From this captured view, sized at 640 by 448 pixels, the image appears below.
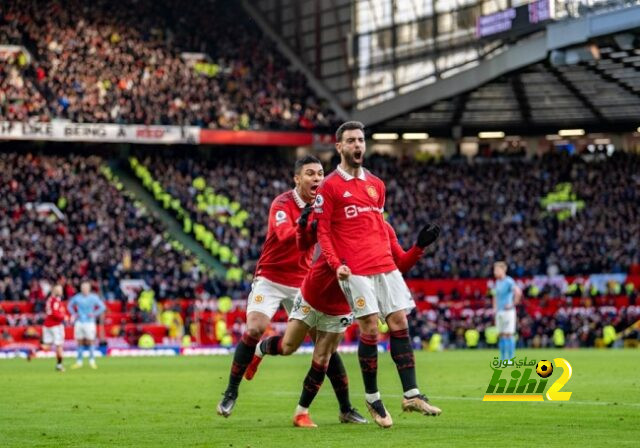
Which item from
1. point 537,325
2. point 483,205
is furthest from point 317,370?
point 483,205

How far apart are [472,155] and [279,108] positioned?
10705 millimetres

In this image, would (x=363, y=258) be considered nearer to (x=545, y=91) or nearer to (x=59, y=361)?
(x=59, y=361)

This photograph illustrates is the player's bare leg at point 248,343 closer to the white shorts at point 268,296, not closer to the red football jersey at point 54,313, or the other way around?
the white shorts at point 268,296

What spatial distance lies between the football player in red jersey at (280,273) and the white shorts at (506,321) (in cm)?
1562

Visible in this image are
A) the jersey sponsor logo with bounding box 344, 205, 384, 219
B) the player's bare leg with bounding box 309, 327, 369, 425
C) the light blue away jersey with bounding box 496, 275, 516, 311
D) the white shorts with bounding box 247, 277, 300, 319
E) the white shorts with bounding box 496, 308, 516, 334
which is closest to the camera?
the jersey sponsor logo with bounding box 344, 205, 384, 219

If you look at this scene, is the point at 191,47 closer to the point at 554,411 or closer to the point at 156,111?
the point at 156,111

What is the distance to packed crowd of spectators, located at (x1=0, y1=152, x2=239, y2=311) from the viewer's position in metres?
46.3

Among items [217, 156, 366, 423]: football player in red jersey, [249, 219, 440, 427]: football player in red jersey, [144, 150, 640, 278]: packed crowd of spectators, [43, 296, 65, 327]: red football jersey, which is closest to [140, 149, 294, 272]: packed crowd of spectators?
[144, 150, 640, 278]: packed crowd of spectators

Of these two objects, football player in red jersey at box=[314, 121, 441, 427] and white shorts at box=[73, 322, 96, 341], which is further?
white shorts at box=[73, 322, 96, 341]

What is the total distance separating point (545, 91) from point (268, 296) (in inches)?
1684

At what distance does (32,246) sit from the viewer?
47719mm

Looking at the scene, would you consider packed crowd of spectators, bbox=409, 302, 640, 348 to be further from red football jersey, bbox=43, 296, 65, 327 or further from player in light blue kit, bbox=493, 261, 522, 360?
red football jersey, bbox=43, 296, 65, 327

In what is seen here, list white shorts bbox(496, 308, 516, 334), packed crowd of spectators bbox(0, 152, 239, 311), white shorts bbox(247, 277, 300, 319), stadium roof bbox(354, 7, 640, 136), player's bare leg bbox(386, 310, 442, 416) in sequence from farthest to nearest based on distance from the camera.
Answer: packed crowd of spectators bbox(0, 152, 239, 311) < stadium roof bbox(354, 7, 640, 136) < white shorts bbox(496, 308, 516, 334) < white shorts bbox(247, 277, 300, 319) < player's bare leg bbox(386, 310, 442, 416)

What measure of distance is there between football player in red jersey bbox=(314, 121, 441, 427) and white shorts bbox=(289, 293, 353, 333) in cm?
51
